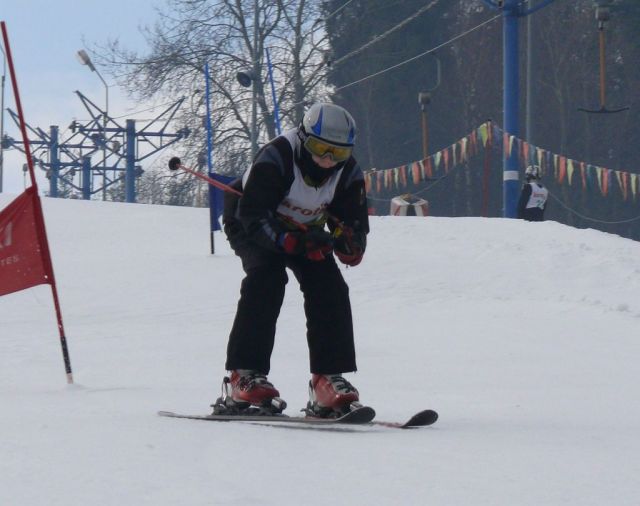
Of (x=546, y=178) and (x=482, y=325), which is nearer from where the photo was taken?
(x=482, y=325)

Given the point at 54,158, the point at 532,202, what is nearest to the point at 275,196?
the point at 532,202

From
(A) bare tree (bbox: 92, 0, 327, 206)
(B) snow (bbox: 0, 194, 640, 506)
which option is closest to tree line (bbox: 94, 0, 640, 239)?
(A) bare tree (bbox: 92, 0, 327, 206)

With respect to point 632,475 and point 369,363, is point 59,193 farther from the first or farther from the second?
point 632,475

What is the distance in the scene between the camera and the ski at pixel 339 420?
477 cm

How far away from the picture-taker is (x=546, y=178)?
40781mm

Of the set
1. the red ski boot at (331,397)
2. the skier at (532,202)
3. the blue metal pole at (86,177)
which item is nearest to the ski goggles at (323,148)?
the red ski boot at (331,397)

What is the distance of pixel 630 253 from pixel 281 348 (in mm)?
5826

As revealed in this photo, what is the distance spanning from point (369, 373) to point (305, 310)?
2407mm

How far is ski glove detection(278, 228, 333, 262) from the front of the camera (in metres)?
5.04

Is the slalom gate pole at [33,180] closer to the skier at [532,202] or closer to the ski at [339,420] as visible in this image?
the ski at [339,420]

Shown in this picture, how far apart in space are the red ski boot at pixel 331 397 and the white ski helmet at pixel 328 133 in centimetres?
90

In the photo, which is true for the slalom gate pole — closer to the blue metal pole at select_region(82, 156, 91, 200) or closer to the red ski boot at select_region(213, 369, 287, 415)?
the red ski boot at select_region(213, 369, 287, 415)

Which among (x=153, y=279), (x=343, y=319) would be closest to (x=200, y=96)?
(x=153, y=279)

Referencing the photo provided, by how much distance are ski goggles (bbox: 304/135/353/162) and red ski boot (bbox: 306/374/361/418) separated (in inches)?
35.3
